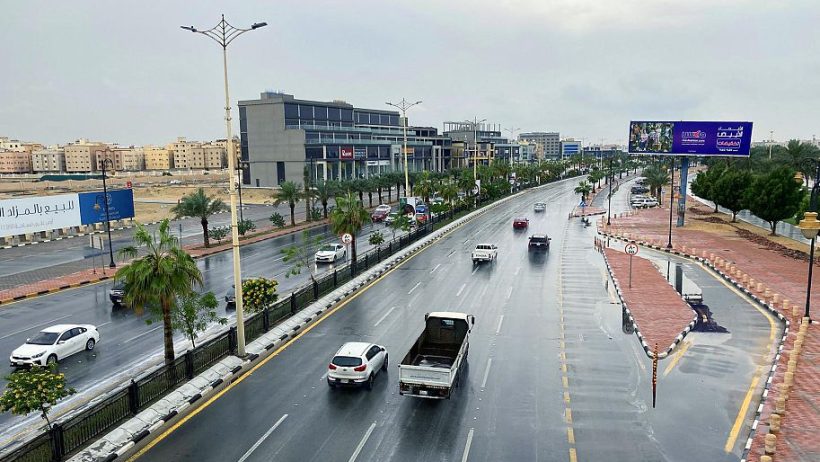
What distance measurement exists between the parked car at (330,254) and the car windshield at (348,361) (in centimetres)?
2388

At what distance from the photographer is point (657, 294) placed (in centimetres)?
3156

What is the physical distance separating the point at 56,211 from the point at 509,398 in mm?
53508

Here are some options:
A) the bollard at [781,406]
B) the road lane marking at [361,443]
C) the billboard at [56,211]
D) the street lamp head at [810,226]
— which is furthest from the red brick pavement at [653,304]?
the billboard at [56,211]

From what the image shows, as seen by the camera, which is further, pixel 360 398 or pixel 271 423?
pixel 360 398

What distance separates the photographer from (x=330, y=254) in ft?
141

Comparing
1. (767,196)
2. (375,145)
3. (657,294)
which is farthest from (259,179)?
(657,294)

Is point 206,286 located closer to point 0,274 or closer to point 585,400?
point 0,274

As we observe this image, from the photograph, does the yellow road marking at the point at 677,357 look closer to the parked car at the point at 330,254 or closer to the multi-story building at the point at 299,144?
the parked car at the point at 330,254

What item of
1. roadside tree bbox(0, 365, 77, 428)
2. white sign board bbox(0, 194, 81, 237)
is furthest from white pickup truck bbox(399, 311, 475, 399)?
white sign board bbox(0, 194, 81, 237)

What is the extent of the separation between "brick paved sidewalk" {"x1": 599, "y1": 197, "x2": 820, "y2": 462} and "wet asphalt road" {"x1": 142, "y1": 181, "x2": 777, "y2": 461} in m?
0.87

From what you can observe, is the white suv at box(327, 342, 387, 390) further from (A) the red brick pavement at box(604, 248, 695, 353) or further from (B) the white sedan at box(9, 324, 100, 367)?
(B) the white sedan at box(9, 324, 100, 367)

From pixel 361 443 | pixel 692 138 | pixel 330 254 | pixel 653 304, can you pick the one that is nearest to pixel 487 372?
pixel 361 443

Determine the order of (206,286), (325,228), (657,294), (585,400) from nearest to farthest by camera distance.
Result: (585,400) → (657,294) → (206,286) → (325,228)

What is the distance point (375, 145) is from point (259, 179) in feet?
93.6
